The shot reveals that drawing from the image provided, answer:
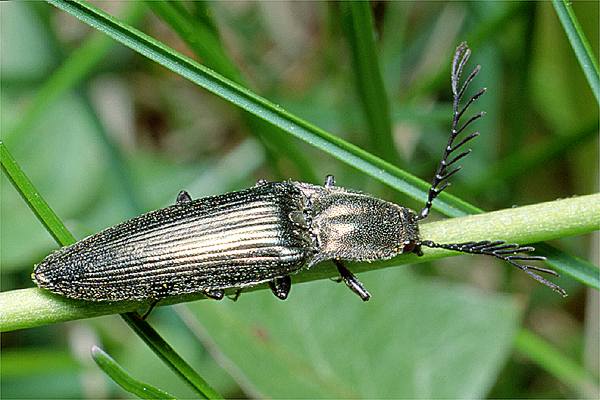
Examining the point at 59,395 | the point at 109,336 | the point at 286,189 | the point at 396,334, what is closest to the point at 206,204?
the point at 286,189

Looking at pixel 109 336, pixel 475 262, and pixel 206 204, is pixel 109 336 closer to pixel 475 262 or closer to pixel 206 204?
pixel 206 204

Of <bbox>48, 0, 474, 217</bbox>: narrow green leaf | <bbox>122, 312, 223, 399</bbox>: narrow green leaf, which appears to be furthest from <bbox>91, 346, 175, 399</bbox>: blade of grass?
<bbox>48, 0, 474, 217</bbox>: narrow green leaf

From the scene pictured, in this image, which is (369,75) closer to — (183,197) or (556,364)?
(183,197)

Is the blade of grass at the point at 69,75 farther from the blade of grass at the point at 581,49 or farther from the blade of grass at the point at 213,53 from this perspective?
the blade of grass at the point at 581,49

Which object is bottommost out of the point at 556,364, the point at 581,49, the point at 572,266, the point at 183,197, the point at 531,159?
the point at 556,364

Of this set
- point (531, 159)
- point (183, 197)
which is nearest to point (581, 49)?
point (531, 159)
